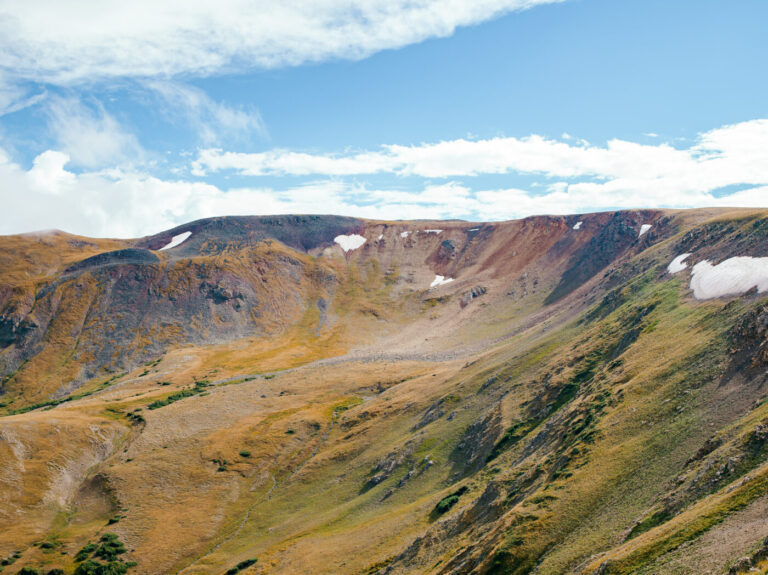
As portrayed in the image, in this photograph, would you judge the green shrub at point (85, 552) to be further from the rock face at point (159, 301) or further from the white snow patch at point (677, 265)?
the rock face at point (159, 301)

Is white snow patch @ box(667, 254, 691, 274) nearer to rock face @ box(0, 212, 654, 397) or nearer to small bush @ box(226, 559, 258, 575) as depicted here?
small bush @ box(226, 559, 258, 575)

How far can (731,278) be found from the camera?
52062 millimetres

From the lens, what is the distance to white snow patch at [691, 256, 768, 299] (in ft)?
155

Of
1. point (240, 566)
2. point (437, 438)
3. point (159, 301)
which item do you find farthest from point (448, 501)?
point (159, 301)

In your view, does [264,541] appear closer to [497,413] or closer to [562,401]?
[497,413]

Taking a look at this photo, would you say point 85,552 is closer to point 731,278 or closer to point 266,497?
point 266,497

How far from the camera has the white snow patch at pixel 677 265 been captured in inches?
2880

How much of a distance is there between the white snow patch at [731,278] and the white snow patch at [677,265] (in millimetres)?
9038

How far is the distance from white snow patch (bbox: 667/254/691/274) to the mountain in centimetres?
88

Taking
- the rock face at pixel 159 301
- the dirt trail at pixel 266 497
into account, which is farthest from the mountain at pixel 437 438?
the rock face at pixel 159 301

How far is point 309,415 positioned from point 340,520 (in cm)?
3939

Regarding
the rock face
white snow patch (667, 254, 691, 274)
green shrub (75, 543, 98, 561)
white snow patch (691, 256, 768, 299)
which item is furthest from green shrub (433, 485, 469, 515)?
the rock face

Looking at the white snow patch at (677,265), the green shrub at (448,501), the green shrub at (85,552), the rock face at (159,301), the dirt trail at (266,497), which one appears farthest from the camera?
the rock face at (159,301)

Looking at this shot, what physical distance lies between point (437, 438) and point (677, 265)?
46.1 meters
